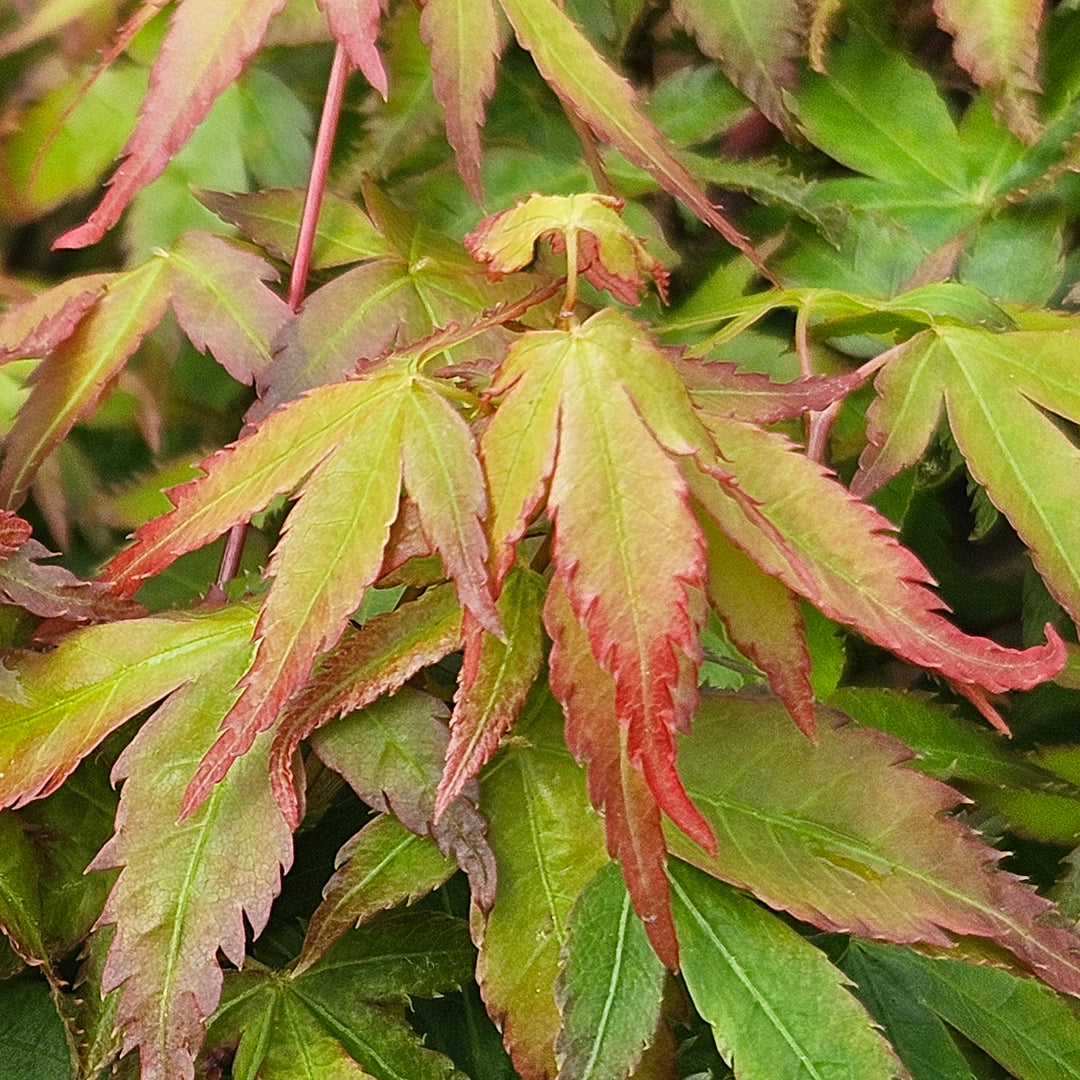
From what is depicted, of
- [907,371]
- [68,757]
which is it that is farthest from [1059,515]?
[68,757]

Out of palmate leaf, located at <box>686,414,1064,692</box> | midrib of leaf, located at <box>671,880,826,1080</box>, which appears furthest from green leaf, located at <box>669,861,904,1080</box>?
palmate leaf, located at <box>686,414,1064,692</box>

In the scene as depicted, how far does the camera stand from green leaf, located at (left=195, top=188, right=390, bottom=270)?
0.49m

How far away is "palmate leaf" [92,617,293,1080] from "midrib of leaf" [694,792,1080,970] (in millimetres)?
147

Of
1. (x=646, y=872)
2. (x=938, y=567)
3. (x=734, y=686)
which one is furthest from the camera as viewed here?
(x=938, y=567)

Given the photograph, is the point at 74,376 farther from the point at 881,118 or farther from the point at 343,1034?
the point at 881,118

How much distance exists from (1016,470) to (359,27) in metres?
0.28

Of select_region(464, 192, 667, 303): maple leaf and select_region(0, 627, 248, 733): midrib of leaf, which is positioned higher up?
select_region(464, 192, 667, 303): maple leaf

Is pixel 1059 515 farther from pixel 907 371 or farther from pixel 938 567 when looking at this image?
pixel 938 567

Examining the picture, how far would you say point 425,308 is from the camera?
0.47 metres

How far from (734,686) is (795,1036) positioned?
0.42 feet

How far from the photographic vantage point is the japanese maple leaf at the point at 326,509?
1.09ft

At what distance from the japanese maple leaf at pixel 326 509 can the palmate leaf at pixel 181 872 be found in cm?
3

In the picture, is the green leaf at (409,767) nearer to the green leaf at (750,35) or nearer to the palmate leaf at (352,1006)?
the palmate leaf at (352,1006)

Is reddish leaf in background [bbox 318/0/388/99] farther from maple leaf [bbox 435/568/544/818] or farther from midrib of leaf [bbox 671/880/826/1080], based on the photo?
midrib of leaf [bbox 671/880/826/1080]
